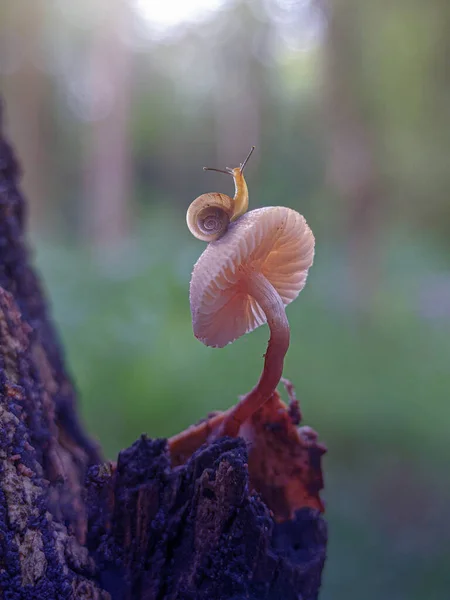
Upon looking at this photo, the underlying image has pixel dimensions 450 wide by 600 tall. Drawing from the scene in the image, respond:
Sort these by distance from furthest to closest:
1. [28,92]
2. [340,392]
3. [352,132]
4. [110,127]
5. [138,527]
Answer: [28,92] → [110,127] → [352,132] → [340,392] → [138,527]

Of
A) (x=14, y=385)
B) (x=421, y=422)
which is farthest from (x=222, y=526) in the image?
(x=421, y=422)

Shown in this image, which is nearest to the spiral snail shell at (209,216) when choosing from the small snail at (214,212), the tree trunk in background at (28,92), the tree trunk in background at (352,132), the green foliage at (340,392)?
the small snail at (214,212)

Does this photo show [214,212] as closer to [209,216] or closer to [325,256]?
[209,216]

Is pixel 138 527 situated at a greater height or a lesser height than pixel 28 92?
lesser

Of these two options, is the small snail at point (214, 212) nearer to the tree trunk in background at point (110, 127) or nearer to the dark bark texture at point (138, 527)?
the dark bark texture at point (138, 527)

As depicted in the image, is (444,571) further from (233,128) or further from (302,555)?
(233,128)

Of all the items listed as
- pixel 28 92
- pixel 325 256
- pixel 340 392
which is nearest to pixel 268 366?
pixel 340 392

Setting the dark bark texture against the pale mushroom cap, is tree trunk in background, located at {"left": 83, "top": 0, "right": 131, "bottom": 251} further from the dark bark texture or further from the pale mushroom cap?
the dark bark texture
